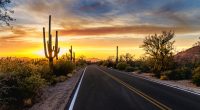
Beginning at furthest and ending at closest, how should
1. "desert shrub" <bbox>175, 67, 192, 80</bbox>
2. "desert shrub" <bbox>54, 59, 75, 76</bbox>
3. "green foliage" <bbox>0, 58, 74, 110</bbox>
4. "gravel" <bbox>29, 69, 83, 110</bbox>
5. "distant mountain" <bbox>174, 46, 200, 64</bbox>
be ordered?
"distant mountain" <bbox>174, 46, 200, 64</bbox> → "desert shrub" <bbox>54, 59, 75, 76</bbox> → "desert shrub" <bbox>175, 67, 192, 80</bbox> → "green foliage" <bbox>0, 58, 74, 110</bbox> → "gravel" <bbox>29, 69, 83, 110</bbox>

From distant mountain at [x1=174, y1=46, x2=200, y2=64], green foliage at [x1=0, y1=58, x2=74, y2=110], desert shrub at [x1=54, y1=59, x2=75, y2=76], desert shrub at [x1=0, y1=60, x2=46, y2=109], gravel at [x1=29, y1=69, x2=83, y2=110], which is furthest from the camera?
distant mountain at [x1=174, y1=46, x2=200, y2=64]

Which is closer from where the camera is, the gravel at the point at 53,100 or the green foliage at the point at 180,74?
the gravel at the point at 53,100

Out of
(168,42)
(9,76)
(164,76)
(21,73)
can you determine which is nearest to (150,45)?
(168,42)

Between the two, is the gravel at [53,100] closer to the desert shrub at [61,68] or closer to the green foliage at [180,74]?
the green foliage at [180,74]

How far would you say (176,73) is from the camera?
3659cm

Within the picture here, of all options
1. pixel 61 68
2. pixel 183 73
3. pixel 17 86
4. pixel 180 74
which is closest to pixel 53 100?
pixel 17 86

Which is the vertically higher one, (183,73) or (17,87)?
(17,87)

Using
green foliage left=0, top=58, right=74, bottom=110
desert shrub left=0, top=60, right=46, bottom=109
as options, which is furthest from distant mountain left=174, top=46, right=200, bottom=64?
desert shrub left=0, top=60, right=46, bottom=109

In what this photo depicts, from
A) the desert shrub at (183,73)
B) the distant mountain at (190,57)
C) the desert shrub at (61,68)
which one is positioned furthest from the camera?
the distant mountain at (190,57)

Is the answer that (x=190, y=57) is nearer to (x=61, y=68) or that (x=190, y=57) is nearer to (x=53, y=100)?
(x=61, y=68)

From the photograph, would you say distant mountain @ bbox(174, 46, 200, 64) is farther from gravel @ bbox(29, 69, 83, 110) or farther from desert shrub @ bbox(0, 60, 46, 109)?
desert shrub @ bbox(0, 60, 46, 109)

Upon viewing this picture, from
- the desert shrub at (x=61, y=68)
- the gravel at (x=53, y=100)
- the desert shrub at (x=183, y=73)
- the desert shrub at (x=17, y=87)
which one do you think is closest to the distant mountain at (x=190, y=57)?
the desert shrub at (x=183, y=73)

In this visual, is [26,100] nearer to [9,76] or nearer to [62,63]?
[9,76]

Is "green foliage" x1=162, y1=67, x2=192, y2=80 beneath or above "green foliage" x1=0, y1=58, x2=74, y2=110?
beneath
